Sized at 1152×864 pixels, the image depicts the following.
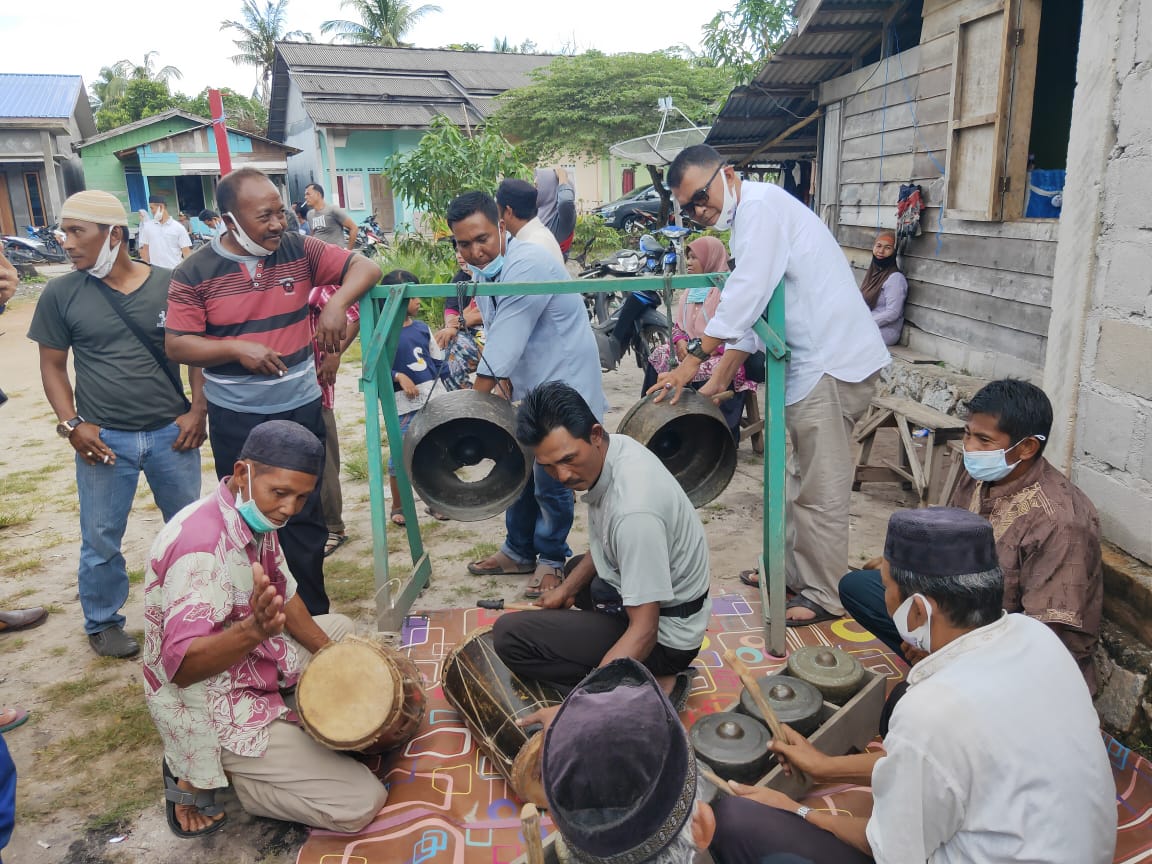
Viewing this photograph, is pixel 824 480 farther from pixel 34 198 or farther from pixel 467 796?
pixel 34 198

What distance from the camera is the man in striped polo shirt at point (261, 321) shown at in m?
3.36

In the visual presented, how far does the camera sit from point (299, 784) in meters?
2.64

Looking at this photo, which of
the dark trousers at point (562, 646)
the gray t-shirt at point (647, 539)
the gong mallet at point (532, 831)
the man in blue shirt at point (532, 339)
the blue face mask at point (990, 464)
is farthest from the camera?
the man in blue shirt at point (532, 339)

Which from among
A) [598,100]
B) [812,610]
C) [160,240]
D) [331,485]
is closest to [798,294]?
[812,610]

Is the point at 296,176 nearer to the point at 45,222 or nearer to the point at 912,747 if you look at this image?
the point at 45,222

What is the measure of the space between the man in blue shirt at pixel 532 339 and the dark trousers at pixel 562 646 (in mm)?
1170

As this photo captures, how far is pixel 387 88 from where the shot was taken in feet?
83.2

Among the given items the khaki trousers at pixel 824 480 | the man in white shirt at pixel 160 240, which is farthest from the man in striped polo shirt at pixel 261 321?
the man in white shirt at pixel 160 240

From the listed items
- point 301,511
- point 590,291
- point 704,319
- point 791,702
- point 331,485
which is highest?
point 590,291

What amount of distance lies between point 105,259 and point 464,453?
1.75 metres

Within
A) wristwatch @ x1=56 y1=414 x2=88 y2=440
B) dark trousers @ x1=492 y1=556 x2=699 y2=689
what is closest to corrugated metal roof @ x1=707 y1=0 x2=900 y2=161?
dark trousers @ x1=492 y1=556 x2=699 y2=689

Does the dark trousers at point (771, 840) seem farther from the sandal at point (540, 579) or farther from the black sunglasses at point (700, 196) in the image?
the black sunglasses at point (700, 196)

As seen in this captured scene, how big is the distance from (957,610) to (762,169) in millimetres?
12797

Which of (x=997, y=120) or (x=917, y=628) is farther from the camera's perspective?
(x=997, y=120)
